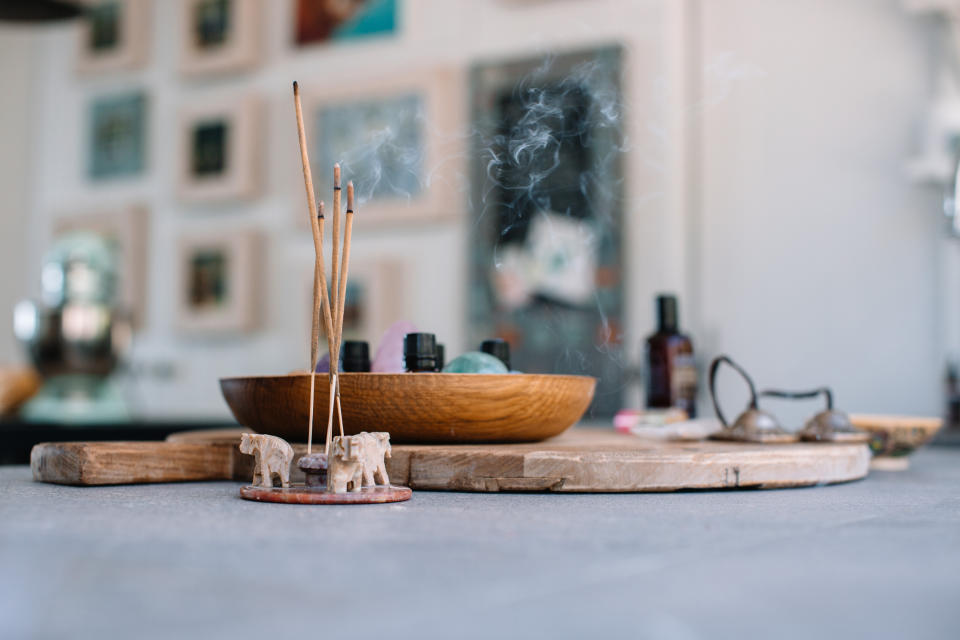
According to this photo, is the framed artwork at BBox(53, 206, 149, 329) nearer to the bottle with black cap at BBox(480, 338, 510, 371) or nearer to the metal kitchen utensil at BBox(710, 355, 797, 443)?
the bottle with black cap at BBox(480, 338, 510, 371)

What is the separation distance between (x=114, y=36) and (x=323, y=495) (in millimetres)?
3044

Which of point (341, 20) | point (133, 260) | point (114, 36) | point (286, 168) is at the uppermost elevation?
point (114, 36)

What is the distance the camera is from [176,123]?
3117mm

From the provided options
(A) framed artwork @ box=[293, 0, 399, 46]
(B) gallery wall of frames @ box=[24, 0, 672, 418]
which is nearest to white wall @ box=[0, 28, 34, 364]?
(B) gallery wall of frames @ box=[24, 0, 672, 418]

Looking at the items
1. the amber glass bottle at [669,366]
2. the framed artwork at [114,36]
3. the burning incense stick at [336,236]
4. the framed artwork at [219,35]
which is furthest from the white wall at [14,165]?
the burning incense stick at [336,236]

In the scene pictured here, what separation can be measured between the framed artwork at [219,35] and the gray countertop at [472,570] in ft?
8.18

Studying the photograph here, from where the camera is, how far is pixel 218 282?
2996 mm

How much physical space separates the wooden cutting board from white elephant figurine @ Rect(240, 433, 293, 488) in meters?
0.08

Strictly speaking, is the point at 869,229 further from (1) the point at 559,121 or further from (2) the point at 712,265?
(1) the point at 559,121

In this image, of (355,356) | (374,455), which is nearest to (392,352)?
(355,356)

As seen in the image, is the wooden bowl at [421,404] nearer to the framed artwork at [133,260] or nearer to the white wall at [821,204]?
the white wall at [821,204]

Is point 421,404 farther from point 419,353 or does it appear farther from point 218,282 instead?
point 218,282

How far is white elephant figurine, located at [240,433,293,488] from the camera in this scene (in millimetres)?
Result: 764

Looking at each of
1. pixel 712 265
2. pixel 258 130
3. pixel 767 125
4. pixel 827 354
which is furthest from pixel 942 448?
pixel 258 130
